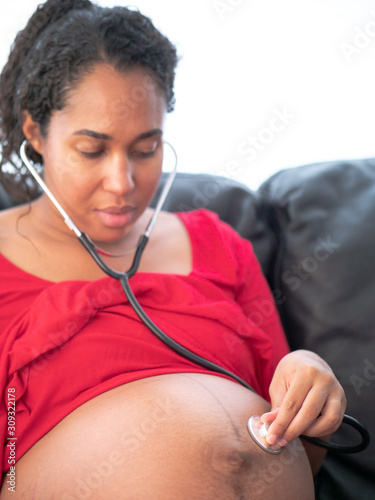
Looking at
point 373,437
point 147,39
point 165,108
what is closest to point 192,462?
point 373,437

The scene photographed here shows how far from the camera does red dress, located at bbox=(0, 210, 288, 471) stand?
82 cm

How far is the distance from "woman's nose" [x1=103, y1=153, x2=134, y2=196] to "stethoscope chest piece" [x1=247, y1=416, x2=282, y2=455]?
0.46m

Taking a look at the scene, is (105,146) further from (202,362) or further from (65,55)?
(202,362)

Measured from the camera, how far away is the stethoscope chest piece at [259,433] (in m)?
0.77

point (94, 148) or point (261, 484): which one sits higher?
point (94, 148)

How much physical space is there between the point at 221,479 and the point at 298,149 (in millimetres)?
1182

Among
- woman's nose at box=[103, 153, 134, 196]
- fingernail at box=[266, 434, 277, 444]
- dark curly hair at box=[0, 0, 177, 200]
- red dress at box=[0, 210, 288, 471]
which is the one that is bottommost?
fingernail at box=[266, 434, 277, 444]

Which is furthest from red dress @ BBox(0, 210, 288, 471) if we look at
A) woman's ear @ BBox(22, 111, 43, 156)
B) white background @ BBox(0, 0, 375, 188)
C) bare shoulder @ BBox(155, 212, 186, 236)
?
white background @ BBox(0, 0, 375, 188)

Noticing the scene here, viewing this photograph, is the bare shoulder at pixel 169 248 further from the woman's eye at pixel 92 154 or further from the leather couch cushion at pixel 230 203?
the woman's eye at pixel 92 154

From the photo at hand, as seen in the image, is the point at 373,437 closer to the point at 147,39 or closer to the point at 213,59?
the point at 147,39

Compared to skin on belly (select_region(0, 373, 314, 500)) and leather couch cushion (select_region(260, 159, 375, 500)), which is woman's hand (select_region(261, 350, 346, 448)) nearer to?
skin on belly (select_region(0, 373, 314, 500))

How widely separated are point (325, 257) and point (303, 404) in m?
0.51

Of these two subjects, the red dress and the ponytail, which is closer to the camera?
the red dress

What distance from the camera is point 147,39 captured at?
102 cm
